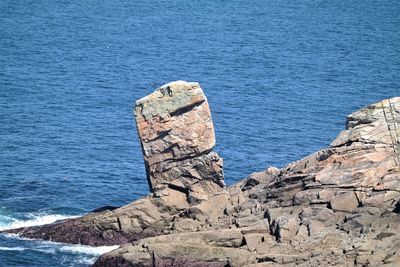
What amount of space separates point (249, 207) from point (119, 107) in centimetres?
5473

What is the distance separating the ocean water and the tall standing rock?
9.48m

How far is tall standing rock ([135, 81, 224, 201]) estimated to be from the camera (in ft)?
348

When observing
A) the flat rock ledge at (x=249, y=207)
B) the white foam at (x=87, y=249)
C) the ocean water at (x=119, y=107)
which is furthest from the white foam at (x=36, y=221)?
the white foam at (x=87, y=249)

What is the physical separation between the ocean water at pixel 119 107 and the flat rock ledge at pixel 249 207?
5849 mm

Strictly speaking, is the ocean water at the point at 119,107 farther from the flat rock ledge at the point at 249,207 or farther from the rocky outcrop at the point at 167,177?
the flat rock ledge at the point at 249,207

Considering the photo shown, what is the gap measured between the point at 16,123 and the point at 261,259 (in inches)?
2244

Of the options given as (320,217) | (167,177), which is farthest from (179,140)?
(320,217)

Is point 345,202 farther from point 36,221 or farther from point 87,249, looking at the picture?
point 36,221

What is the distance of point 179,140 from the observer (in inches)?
4198

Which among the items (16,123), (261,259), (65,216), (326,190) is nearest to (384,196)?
(326,190)

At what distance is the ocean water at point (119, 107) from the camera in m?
118

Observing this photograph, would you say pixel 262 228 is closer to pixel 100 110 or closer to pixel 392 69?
pixel 100 110

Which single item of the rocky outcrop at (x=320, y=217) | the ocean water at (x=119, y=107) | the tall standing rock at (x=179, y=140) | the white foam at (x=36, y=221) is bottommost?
the rocky outcrop at (x=320, y=217)

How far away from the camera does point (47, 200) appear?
116m
